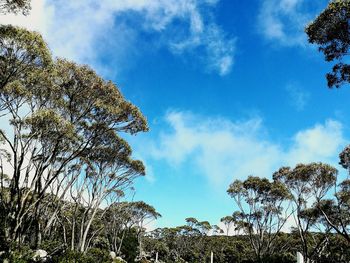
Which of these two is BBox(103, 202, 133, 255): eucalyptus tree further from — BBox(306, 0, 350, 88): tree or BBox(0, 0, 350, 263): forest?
BBox(306, 0, 350, 88): tree

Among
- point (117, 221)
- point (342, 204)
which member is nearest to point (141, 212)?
point (117, 221)

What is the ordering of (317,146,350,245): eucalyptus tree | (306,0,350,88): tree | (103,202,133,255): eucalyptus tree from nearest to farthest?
(306,0,350,88): tree
(317,146,350,245): eucalyptus tree
(103,202,133,255): eucalyptus tree

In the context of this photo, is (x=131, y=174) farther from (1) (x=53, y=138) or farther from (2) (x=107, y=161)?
(1) (x=53, y=138)

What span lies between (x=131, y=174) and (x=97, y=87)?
11588 mm

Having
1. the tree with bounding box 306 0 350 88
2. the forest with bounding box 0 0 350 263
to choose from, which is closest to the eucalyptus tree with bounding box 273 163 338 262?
the forest with bounding box 0 0 350 263

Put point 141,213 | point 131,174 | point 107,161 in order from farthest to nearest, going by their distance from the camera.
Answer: point 141,213, point 131,174, point 107,161

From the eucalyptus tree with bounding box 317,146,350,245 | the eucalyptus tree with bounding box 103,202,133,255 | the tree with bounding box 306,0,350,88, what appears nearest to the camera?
the tree with bounding box 306,0,350,88

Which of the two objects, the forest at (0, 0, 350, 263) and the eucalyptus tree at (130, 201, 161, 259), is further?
the eucalyptus tree at (130, 201, 161, 259)

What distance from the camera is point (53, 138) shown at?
1734 centimetres

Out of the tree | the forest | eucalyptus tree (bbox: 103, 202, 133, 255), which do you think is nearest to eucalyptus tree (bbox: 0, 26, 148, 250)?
the forest

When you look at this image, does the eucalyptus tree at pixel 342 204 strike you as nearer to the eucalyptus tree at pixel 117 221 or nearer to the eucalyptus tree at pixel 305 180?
the eucalyptus tree at pixel 305 180

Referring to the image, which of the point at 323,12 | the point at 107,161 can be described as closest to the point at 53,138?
the point at 107,161

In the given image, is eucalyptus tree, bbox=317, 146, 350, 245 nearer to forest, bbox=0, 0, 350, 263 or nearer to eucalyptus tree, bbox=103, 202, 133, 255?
forest, bbox=0, 0, 350, 263

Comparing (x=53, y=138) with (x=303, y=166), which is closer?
(x=53, y=138)
